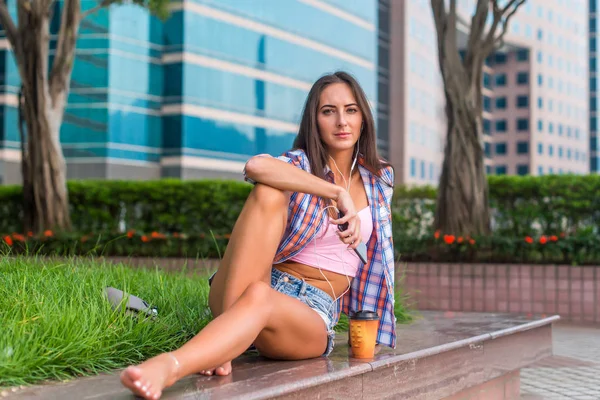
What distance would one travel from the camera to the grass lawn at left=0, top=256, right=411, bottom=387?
2.98m

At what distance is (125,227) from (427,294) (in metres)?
4.55

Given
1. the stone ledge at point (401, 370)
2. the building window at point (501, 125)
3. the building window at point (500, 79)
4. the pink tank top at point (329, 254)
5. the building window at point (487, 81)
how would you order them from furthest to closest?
the building window at point (501, 125) → the building window at point (500, 79) → the building window at point (487, 81) → the pink tank top at point (329, 254) → the stone ledge at point (401, 370)

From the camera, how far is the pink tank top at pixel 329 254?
3680 mm

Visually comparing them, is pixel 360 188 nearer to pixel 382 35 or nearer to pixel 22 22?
pixel 22 22

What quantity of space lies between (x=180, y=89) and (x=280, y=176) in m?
33.9

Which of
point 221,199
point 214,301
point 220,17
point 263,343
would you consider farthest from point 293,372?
point 220,17

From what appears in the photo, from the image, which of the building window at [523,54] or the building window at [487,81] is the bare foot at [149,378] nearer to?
the building window at [487,81]

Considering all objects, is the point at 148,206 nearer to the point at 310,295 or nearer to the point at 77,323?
the point at 310,295

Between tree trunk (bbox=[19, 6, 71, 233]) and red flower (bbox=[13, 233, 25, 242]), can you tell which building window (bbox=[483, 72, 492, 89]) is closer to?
tree trunk (bbox=[19, 6, 71, 233])

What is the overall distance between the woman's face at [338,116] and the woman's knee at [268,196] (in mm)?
604

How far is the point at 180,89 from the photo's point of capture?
3650cm

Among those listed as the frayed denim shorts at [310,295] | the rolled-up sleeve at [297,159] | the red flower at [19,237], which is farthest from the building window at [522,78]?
the frayed denim shorts at [310,295]

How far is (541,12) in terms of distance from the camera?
270 ft

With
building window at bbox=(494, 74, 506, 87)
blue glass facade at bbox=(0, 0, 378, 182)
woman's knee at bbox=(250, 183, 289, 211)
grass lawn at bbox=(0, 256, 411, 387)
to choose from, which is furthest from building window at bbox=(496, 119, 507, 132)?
woman's knee at bbox=(250, 183, 289, 211)
